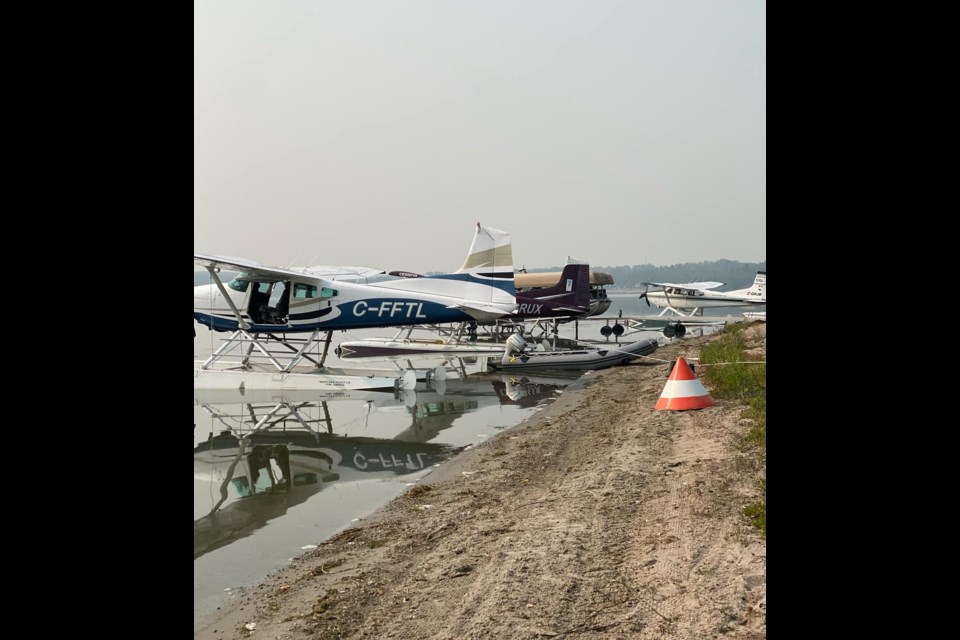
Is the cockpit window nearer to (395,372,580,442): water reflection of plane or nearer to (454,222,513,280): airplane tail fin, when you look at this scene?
(395,372,580,442): water reflection of plane

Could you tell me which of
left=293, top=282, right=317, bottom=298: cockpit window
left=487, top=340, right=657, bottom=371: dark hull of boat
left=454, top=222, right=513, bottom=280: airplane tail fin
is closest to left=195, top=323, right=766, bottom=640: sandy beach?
left=293, top=282, right=317, bottom=298: cockpit window

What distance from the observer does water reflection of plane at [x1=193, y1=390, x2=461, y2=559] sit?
6734 millimetres

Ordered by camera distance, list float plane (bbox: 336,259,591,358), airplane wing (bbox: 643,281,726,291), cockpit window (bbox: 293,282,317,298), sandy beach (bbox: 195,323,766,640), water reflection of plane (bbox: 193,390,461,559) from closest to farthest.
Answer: sandy beach (bbox: 195,323,766,640)
water reflection of plane (bbox: 193,390,461,559)
cockpit window (bbox: 293,282,317,298)
float plane (bbox: 336,259,591,358)
airplane wing (bbox: 643,281,726,291)

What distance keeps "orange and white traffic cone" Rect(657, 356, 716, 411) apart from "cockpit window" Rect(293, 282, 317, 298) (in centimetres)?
911

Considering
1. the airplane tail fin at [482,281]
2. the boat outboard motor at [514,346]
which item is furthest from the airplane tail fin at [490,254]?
the boat outboard motor at [514,346]

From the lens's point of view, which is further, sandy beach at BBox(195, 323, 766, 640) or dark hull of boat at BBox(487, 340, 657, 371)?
dark hull of boat at BBox(487, 340, 657, 371)

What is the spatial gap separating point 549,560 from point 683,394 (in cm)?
602

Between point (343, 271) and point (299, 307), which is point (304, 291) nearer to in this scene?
point (299, 307)
